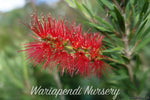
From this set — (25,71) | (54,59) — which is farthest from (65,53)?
(25,71)

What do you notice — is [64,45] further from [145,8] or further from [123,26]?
[145,8]

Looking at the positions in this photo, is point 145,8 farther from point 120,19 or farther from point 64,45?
point 64,45

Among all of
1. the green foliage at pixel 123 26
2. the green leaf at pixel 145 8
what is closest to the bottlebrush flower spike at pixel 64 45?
the green foliage at pixel 123 26

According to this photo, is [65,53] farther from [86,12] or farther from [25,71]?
[25,71]

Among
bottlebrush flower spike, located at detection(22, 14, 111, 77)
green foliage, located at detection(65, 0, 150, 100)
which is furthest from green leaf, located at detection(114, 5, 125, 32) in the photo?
bottlebrush flower spike, located at detection(22, 14, 111, 77)

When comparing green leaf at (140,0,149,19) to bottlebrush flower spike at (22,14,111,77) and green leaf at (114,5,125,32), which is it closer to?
green leaf at (114,5,125,32)

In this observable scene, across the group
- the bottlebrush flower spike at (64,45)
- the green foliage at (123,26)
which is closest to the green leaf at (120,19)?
the green foliage at (123,26)

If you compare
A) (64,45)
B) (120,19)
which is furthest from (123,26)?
(64,45)

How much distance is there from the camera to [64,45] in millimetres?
729

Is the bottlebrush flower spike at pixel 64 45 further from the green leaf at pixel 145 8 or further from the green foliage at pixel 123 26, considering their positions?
the green leaf at pixel 145 8

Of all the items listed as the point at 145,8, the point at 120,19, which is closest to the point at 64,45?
the point at 120,19

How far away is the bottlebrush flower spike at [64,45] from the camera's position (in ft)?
2.36

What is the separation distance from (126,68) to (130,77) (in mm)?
90

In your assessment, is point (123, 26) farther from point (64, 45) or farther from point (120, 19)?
point (64, 45)
